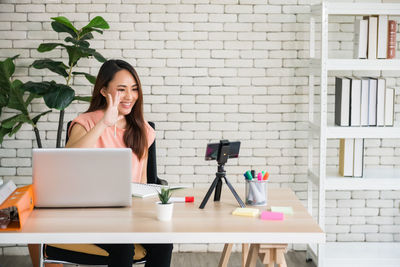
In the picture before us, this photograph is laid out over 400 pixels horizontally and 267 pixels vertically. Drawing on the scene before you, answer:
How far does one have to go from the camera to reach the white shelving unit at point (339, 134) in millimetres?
3723

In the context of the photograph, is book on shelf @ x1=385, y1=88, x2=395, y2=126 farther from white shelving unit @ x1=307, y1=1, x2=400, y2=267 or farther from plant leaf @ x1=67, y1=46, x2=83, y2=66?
plant leaf @ x1=67, y1=46, x2=83, y2=66

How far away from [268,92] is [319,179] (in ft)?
2.64

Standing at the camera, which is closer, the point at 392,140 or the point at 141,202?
the point at 141,202

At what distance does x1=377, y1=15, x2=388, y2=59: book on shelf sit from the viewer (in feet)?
12.4

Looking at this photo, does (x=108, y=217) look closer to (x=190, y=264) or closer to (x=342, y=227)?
(x=190, y=264)

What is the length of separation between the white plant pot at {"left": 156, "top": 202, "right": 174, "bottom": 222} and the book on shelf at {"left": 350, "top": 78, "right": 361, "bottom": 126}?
1.99 meters

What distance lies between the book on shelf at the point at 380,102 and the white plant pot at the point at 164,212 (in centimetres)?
210

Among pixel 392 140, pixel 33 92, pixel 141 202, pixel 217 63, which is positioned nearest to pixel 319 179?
pixel 392 140

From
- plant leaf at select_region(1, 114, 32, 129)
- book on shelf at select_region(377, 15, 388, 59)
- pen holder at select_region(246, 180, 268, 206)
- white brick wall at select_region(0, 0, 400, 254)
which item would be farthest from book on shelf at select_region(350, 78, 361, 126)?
Result: plant leaf at select_region(1, 114, 32, 129)

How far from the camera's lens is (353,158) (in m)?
3.90

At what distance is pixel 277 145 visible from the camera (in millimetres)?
4332

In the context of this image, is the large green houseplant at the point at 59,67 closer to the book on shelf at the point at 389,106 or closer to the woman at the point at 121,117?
the woman at the point at 121,117

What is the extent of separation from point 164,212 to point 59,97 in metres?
1.68

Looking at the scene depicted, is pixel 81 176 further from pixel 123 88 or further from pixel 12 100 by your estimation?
pixel 12 100
